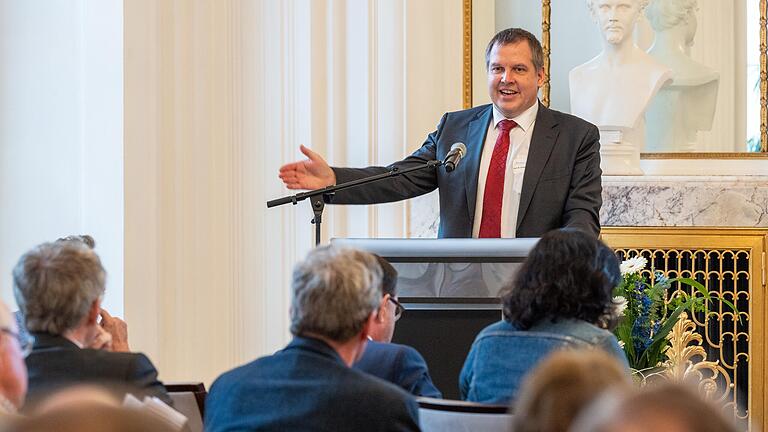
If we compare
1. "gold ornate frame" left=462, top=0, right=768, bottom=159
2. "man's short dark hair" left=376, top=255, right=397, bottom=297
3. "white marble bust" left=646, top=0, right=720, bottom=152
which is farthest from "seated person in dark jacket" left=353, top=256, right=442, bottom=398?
"white marble bust" left=646, top=0, right=720, bottom=152

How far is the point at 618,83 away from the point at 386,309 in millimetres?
3415

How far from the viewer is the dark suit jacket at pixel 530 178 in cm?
454

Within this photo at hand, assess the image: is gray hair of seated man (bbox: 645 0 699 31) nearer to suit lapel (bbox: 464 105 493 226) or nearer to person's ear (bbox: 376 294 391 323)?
suit lapel (bbox: 464 105 493 226)

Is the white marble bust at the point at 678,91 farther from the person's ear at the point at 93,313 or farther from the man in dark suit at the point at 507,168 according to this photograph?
the person's ear at the point at 93,313

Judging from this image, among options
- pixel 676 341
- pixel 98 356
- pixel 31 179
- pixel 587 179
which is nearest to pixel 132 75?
pixel 31 179

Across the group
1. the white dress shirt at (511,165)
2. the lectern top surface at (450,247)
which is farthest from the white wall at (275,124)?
the lectern top surface at (450,247)

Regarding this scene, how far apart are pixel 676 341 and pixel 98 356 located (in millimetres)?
2966

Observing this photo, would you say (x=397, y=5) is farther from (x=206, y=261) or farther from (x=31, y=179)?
(x=31, y=179)

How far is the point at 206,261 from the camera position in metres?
6.03

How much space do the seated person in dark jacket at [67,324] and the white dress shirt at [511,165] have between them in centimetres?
218

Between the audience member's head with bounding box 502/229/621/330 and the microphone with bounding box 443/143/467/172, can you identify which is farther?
the microphone with bounding box 443/143/467/172

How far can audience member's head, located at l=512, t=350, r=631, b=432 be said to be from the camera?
167cm

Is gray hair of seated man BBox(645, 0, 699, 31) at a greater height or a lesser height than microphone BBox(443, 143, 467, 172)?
greater

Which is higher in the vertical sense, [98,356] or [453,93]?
[453,93]
